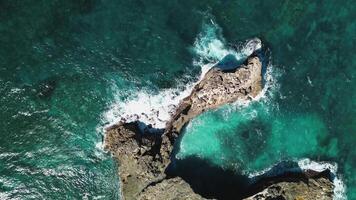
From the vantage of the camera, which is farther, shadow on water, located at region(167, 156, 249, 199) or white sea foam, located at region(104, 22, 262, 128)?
shadow on water, located at region(167, 156, 249, 199)

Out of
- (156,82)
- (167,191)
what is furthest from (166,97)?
(167,191)

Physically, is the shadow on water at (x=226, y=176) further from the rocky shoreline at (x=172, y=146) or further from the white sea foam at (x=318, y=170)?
the rocky shoreline at (x=172, y=146)

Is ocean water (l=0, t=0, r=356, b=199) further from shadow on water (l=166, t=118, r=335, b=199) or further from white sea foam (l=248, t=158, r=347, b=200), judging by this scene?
shadow on water (l=166, t=118, r=335, b=199)

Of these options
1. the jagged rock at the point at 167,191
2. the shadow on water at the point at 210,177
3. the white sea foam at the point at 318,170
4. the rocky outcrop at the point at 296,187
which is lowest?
the jagged rock at the point at 167,191

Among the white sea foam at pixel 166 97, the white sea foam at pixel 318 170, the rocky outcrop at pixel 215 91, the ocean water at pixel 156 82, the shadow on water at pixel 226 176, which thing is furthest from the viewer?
the white sea foam at pixel 318 170

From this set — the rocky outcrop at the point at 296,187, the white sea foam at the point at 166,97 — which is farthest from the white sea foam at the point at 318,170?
the white sea foam at the point at 166,97

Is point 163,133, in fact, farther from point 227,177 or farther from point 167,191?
point 227,177

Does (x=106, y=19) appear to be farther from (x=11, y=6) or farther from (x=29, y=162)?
→ (x=29, y=162)

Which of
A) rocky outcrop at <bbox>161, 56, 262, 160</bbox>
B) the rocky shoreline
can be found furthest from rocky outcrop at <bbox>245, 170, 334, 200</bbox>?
rocky outcrop at <bbox>161, 56, 262, 160</bbox>
